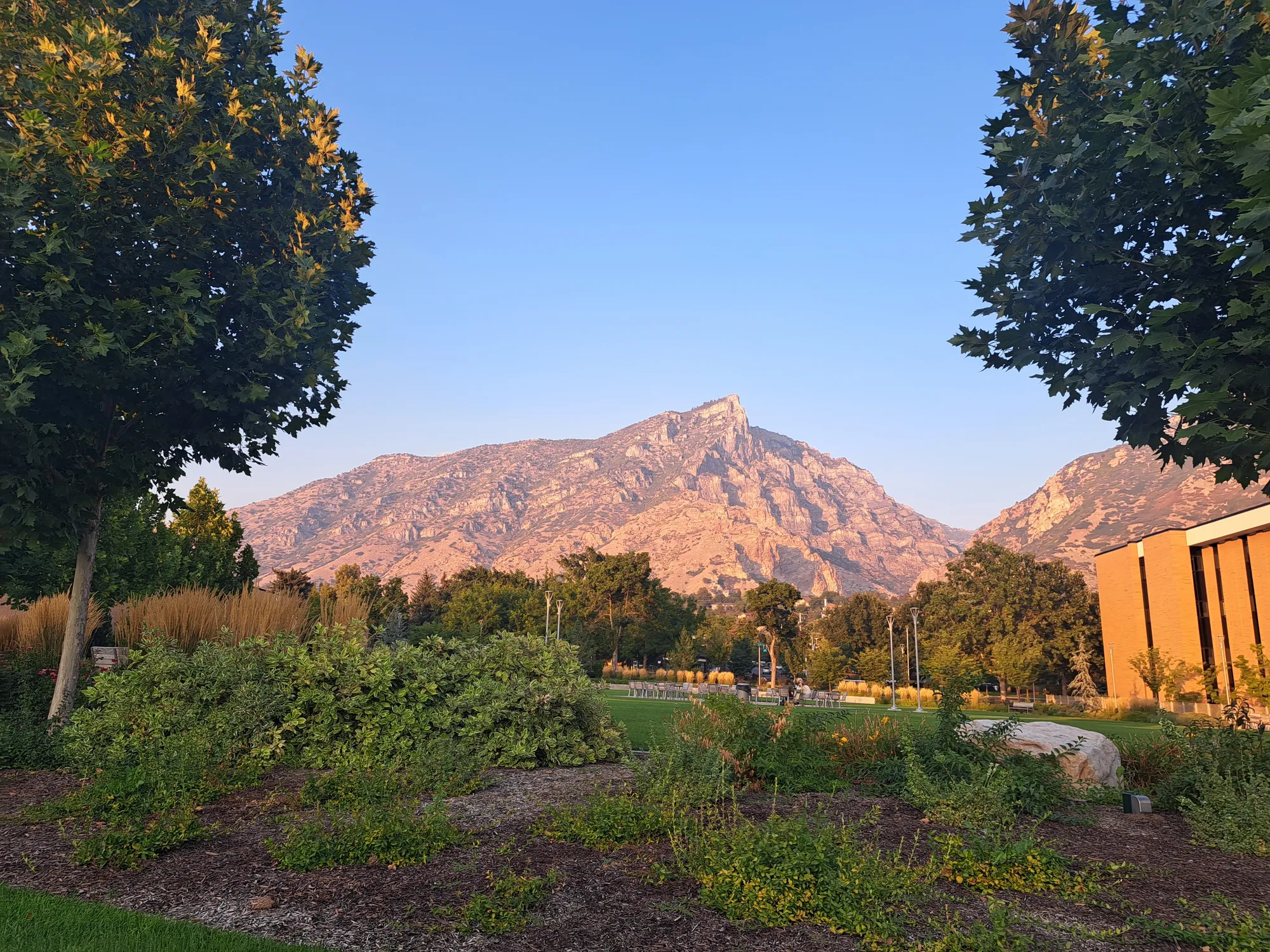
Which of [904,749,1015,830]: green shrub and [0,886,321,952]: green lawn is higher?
[904,749,1015,830]: green shrub

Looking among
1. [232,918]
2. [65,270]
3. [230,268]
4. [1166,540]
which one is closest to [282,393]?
[230,268]

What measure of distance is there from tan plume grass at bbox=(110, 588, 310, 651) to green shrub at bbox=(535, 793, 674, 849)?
21.4 feet

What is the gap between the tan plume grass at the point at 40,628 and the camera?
12.8 metres

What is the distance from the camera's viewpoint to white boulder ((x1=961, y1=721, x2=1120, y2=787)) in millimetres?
8785

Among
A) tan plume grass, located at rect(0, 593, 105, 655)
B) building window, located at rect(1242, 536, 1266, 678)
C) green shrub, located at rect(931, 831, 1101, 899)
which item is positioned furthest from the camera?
building window, located at rect(1242, 536, 1266, 678)

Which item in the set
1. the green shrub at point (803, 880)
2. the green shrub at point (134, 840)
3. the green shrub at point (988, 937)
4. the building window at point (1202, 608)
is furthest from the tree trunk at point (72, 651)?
the building window at point (1202, 608)

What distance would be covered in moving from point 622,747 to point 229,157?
8.66 meters

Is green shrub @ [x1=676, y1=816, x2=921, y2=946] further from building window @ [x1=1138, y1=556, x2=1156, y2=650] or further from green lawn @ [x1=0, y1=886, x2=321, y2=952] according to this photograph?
building window @ [x1=1138, y1=556, x2=1156, y2=650]

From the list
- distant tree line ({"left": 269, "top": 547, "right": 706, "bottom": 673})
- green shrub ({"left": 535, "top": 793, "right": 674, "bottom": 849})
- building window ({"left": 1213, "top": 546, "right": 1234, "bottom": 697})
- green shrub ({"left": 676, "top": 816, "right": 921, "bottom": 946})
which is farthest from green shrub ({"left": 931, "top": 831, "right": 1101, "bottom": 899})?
distant tree line ({"left": 269, "top": 547, "right": 706, "bottom": 673})

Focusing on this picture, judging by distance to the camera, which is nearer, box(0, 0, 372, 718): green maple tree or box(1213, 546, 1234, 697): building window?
box(0, 0, 372, 718): green maple tree

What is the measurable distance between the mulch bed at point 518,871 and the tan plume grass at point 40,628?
702 centimetres

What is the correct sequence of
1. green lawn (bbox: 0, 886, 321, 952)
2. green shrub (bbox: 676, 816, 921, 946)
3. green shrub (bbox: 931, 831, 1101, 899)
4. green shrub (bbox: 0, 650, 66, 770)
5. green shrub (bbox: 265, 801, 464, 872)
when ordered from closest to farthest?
green lawn (bbox: 0, 886, 321, 952) → green shrub (bbox: 676, 816, 921, 946) → green shrub (bbox: 931, 831, 1101, 899) → green shrub (bbox: 265, 801, 464, 872) → green shrub (bbox: 0, 650, 66, 770)

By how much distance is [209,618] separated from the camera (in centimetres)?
1202

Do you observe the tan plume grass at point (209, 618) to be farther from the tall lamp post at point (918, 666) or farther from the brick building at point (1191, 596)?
the brick building at point (1191, 596)
